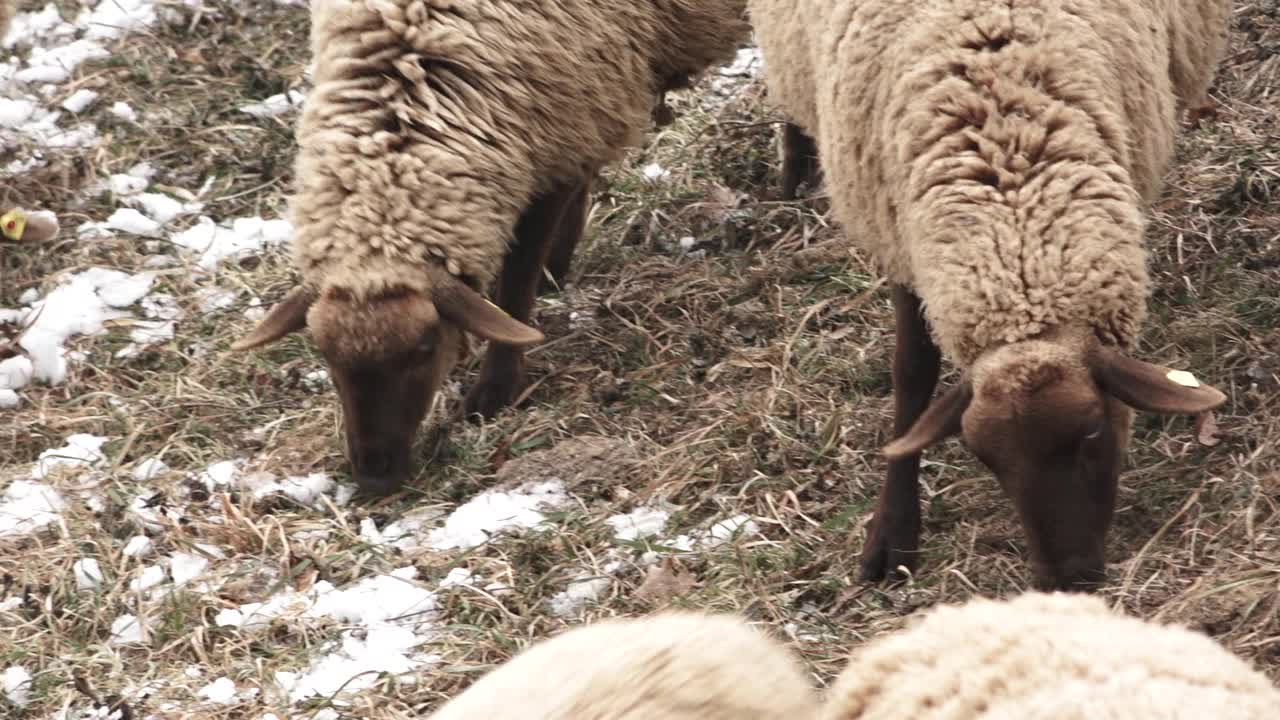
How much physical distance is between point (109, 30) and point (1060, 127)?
5670mm

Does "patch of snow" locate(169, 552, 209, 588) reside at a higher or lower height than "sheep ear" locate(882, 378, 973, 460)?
lower

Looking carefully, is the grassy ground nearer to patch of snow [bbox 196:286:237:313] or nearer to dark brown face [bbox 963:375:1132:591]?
patch of snow [bbox 196:286:237:313]

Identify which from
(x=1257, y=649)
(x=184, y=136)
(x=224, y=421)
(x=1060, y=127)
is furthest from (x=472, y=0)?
(x=1257, y=649)

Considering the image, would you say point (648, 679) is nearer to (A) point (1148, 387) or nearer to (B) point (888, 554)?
(A) point (1148, 387)

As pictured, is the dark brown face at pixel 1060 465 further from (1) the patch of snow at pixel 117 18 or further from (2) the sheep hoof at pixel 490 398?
(1) the patch of snow at pixel 117 18

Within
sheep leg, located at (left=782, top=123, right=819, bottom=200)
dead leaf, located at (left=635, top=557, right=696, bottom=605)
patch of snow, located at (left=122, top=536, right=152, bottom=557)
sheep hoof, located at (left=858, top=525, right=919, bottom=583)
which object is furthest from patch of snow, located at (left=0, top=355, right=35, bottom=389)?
sheep hoof, located at (left=858, top=525, right=919, bottom=583)

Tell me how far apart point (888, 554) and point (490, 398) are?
1786 millimetres

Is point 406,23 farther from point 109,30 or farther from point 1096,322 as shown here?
point 109,30

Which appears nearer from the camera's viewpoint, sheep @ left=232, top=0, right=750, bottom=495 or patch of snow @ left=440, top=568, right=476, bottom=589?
patch of snow @ left=440, top=568, right=476, bottom=589

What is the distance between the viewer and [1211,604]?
4043 mm

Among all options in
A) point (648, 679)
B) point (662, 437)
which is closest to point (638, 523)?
point (662, 437)

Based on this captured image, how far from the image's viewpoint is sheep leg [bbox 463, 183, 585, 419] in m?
5.84

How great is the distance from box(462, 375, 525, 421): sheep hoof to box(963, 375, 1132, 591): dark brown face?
2262 millimetres

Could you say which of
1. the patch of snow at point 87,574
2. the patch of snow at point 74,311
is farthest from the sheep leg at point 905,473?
the patch of snow at point 74,311
